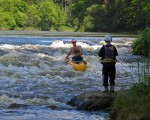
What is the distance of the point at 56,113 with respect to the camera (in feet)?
33.0

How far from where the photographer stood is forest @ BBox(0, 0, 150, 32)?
230 feet

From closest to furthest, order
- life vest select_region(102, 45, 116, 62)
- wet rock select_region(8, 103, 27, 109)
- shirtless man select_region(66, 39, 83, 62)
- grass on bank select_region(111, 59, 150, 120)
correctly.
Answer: grass on bank select_region(111, 59, 150, 120), wet rock select_region(8, 103, 27, 109), life vest select_region(102, 45, 116, 62), shirtless man select_region(66, 39, 83, 62)

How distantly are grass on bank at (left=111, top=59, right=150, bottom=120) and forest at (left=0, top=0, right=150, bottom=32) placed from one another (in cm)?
4989

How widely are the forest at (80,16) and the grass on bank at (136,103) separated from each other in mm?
49890

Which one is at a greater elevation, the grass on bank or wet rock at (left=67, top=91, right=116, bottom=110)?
the grass on bank

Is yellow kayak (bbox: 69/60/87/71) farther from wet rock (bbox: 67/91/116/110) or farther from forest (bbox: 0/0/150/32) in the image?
forest (bbox: 0/0/150/32)

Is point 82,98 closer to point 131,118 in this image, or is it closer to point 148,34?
point 131,118

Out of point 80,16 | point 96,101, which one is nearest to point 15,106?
point 96,101

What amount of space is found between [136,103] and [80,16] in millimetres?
89272

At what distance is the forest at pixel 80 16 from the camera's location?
70.2m

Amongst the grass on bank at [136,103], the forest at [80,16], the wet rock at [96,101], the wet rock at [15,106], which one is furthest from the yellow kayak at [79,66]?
the forest at [80,16]

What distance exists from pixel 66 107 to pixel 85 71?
736 cm

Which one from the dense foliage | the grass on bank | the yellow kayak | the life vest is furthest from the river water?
the dense foliage

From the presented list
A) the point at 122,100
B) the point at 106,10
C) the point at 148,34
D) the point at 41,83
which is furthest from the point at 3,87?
the point at 106,10
